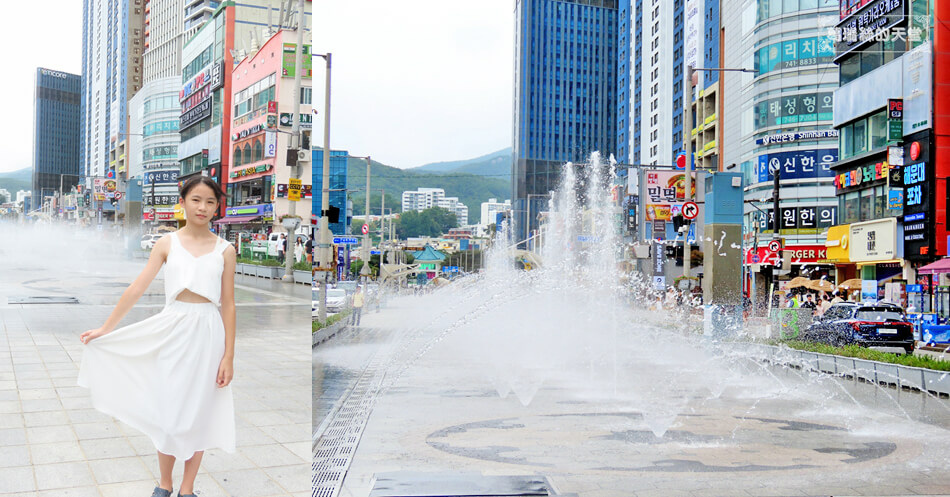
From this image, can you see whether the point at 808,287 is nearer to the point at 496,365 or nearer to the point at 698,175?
the point at 496,365

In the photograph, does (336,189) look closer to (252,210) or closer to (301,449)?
(252,210)

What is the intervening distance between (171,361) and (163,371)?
0.05 m

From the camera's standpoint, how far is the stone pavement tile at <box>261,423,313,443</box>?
4730mm

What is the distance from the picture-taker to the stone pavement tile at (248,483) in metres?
3.72

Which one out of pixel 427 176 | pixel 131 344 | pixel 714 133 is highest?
pixel 714 133

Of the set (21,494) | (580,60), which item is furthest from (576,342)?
(21,494)

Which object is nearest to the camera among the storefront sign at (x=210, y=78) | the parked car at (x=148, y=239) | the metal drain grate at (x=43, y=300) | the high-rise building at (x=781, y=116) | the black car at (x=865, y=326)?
the storefront sign at (x=210, y=78)

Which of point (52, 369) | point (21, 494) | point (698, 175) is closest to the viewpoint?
point (21, 494)

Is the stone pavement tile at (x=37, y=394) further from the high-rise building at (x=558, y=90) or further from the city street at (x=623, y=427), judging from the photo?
the high-rise building at (x=558, y=90)

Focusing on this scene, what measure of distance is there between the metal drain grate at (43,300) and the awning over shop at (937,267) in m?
12.2

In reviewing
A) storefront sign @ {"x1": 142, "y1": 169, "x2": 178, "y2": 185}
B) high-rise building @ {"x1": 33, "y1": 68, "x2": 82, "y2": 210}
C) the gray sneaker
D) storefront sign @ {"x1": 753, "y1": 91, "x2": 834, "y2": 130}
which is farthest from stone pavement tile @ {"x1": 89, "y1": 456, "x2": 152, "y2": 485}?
storefront sign @ {"x1": 753, "y1": 91, "x2": 834, "y2": 130}

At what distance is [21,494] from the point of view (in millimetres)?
3641

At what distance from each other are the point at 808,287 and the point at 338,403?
6.85 m

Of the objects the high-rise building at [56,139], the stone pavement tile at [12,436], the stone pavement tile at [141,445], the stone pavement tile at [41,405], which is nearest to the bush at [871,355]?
the stone pavement tile at [141,445]
